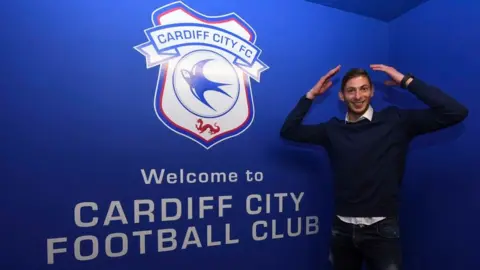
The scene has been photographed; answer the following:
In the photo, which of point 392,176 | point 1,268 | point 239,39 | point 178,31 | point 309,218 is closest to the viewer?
point 1,268

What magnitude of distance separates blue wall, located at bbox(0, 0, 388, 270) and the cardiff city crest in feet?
0.12

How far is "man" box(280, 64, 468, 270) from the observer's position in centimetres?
131

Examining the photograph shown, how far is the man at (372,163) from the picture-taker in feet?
4.31

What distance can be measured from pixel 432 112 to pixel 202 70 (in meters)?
0.89

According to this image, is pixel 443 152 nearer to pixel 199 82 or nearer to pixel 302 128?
pixel 302 128

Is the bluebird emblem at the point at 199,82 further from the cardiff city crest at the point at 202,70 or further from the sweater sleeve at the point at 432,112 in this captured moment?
the sweater sleeve at the point at 432,112

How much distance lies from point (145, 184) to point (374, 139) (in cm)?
88

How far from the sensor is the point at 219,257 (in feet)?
5.00

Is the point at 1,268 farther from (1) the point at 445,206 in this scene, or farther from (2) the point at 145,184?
(1) the point at 445,206

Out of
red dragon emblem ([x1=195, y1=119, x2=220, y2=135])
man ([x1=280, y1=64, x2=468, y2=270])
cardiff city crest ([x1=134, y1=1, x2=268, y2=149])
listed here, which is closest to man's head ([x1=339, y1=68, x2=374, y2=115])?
man ([x1=280, y1=64, x2=468, y2=270])

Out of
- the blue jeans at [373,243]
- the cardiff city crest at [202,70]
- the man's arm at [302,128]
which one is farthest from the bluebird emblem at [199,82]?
the blue jeans at [373,243]

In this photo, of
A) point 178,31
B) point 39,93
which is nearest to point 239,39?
point 178,31

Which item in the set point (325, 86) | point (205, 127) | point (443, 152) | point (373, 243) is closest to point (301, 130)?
point (325, 86)

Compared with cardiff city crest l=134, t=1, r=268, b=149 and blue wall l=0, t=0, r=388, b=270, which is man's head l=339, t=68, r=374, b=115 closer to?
blue wall l=0, t=0, r=388, b=270
